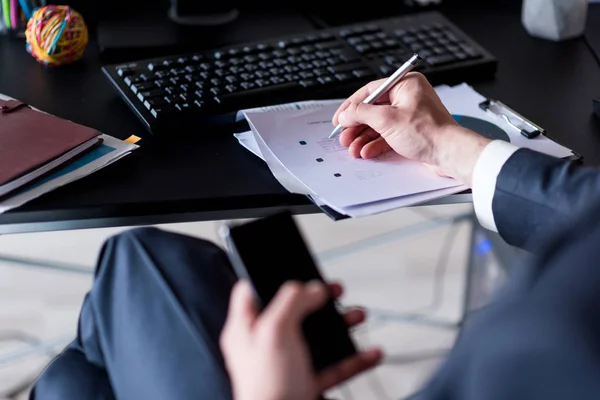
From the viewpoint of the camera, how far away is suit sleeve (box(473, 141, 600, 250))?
762 mm

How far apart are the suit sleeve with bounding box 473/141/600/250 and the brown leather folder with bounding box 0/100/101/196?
44 centimetres

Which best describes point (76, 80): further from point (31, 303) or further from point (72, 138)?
point (31, 303)

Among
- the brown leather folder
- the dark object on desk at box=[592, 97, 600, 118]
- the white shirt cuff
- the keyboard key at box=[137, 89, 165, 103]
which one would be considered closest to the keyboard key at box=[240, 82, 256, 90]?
the keyboard key at box=[137, 89, 165, 103]

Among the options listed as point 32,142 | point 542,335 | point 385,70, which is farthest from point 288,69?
point 542,335

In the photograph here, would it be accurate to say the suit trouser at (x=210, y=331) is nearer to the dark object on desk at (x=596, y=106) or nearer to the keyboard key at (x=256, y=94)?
the keyboard key at (x=256, y=94)

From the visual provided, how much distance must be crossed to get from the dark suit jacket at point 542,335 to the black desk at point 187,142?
0.40 metres

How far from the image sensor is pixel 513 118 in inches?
38.5

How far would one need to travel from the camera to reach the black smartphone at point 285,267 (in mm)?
651

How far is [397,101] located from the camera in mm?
921

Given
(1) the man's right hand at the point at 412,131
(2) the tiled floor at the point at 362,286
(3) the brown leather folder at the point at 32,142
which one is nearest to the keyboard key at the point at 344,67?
(1) the man's right hand at the point at 412,131

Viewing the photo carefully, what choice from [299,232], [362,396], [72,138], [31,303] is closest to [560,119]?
[299,232]

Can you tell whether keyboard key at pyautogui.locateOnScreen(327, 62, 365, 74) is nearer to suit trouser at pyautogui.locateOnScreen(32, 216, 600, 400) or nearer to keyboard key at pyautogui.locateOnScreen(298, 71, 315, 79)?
keyboard key at pyautogui.locateOnScreen(298, 71, 315, 79)

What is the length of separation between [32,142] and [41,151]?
25 millimetres

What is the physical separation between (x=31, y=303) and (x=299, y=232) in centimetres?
117
